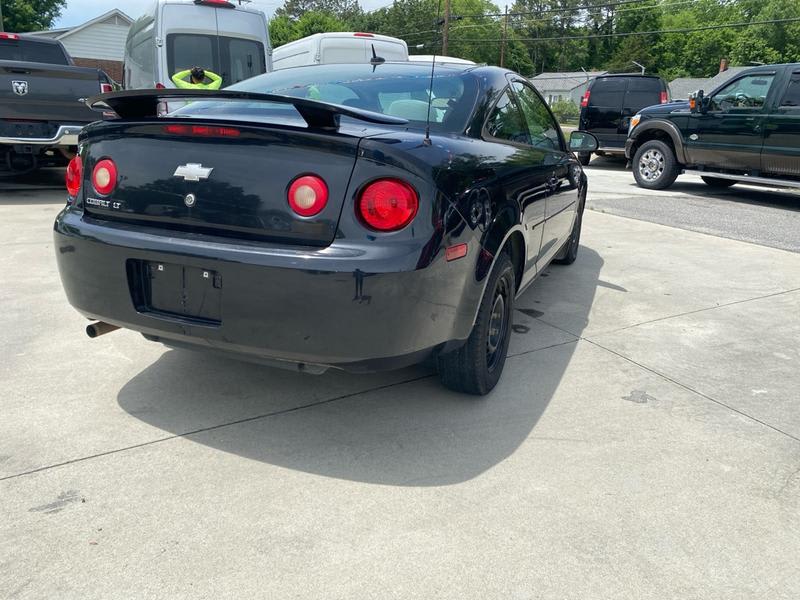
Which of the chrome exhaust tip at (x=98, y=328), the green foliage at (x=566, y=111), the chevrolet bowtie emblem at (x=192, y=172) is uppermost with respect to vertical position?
the chevrolet bowtie emblem at (x=192, y=172)

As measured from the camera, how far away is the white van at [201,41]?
9461 mm

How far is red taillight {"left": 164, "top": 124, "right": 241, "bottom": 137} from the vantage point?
2457 mm

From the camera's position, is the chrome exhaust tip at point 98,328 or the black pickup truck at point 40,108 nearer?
the chrome exhaust tip at point 98,328

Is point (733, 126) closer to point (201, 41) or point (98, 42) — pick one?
point (201, 41)

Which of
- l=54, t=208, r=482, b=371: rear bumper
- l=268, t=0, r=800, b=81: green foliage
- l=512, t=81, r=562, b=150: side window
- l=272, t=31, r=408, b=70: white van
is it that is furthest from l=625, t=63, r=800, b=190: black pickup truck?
l=268, t=0, r=800, b=81: green foliage

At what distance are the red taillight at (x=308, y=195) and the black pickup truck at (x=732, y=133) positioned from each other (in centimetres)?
887

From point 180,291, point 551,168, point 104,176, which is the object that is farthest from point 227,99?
point 551,168

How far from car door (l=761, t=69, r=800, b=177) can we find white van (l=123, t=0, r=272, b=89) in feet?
23.8

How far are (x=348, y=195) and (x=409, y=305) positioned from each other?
44 cm

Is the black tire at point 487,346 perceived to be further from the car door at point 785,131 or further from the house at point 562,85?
the house at point 562,85

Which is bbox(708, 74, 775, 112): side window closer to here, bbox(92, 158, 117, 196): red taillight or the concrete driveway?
the concrete driveway

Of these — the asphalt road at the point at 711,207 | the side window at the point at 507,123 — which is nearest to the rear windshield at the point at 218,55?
the asphalt road at the point at 711,207

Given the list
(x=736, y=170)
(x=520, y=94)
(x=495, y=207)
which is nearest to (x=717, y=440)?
(x=495, y=207)

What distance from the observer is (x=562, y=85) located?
8481cm
